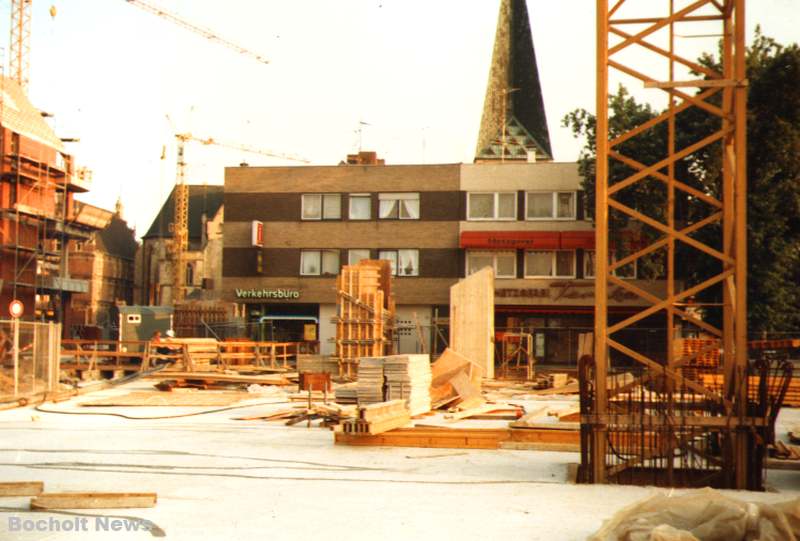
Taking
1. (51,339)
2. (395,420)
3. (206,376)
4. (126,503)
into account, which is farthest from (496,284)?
(126,503)

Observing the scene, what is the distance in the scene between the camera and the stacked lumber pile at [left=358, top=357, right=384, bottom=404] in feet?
75.7

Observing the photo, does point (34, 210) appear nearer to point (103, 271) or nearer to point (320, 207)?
point (320, 207)

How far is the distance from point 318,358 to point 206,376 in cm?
535

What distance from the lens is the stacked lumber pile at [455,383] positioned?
1013 inches

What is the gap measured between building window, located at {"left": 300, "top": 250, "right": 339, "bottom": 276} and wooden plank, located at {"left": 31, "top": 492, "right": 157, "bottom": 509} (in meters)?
45.9

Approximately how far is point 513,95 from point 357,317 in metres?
60.9

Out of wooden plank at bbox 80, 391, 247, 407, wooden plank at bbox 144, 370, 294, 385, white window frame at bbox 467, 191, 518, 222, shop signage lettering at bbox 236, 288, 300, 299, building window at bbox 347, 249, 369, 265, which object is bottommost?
wooden plank at bbox 80, 391, 247, 407

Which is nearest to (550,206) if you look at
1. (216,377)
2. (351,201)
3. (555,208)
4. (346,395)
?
(555,208)

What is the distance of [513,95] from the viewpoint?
3701 inches

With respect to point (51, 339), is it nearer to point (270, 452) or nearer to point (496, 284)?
point (270, 452)

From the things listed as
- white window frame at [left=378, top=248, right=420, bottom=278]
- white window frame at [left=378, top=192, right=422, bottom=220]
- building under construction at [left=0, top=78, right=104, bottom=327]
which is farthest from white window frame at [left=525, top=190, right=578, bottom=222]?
building under construction at [left=0, top=78, right=104, bottom=327]

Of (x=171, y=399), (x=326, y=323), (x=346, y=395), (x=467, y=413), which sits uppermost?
(x=326, y=323)

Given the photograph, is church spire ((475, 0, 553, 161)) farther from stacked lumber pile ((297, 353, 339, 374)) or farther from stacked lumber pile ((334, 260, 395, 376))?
stacked lumber pile ((297, 353, 339, 374))

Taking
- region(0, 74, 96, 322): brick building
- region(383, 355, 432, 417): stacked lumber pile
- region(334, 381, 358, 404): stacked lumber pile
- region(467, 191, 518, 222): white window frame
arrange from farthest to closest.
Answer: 1. region(0, 74, 96, 322): brick building
2. region(467, 191, 518, 222): white window frame
3. region(334, 381, 358, 404): stacked lumber pile
4. region(383, 355, 432, 417): stacked lumber pile
